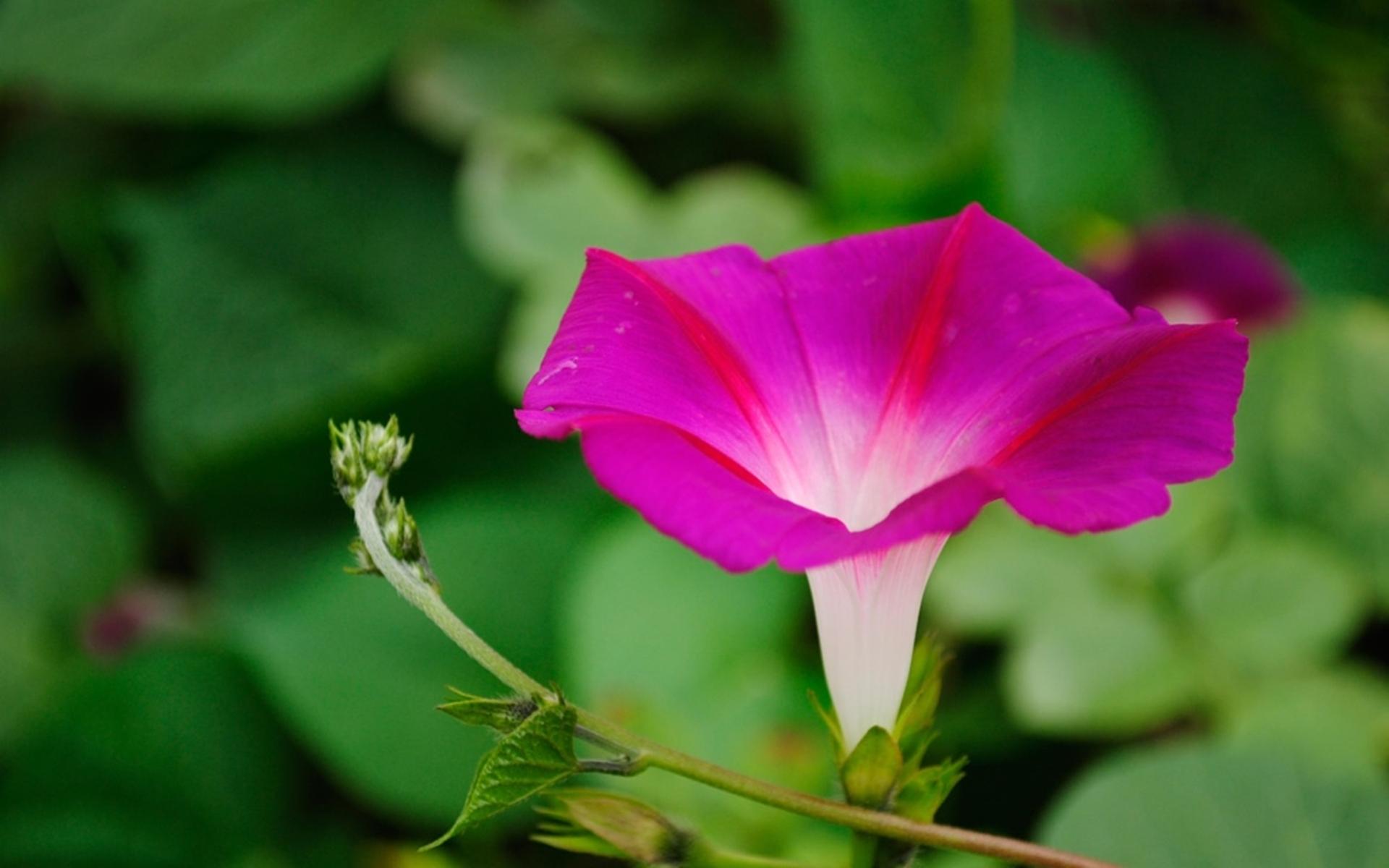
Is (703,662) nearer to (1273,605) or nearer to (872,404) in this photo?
(1273,605)

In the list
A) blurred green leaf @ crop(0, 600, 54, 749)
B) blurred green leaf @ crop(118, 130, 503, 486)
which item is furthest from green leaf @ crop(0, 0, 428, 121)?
blurred green leaf @ crop(0, 600, 54, 749)

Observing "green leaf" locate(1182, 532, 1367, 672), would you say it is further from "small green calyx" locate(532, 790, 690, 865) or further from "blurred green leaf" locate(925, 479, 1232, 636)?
"small green calyx" locate(532, 790, 690, 865)

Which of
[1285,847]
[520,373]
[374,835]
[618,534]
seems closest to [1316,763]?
[1285,847]

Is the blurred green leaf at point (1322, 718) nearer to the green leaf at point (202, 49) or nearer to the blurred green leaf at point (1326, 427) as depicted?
the blurred green leaf at point (1326, 427)

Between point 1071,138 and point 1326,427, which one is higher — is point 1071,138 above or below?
above

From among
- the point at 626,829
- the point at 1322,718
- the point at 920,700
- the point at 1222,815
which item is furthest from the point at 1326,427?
the point at 626,829

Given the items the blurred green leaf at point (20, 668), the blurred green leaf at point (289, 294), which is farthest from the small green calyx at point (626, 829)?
the blurred green leaf at point (20, 668)
